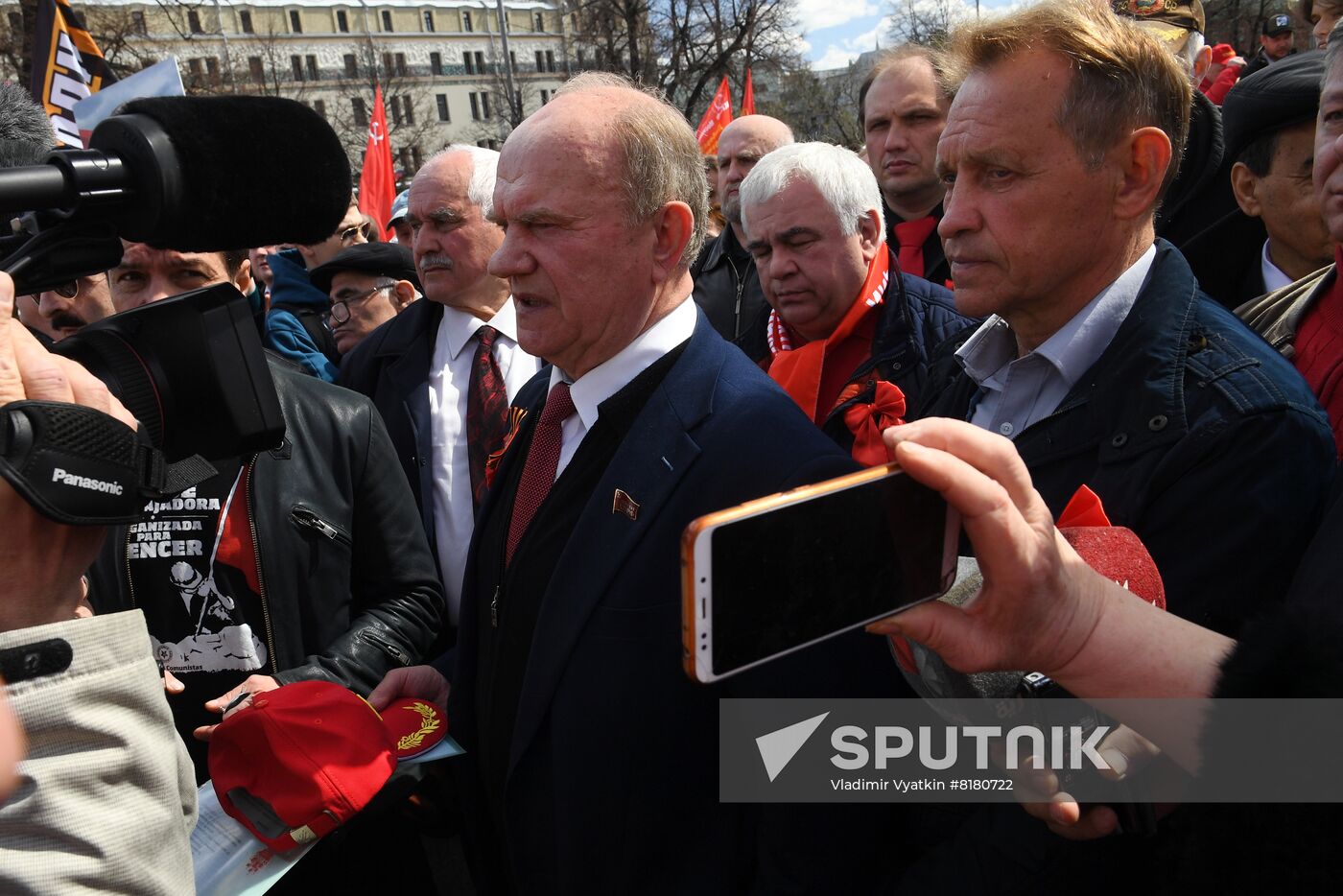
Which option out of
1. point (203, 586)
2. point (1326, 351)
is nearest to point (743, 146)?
point (1326, 351)

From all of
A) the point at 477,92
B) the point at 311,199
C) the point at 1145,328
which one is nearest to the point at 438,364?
the point at 311,199

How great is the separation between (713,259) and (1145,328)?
3.56 meters

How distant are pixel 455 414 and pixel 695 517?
6.55 feet

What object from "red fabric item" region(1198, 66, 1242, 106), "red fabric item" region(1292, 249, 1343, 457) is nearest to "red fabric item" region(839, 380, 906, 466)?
"red fabric item" region(1292, 249, 1343, 457)

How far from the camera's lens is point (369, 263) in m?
4.96

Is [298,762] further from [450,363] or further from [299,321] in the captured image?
[299,321]

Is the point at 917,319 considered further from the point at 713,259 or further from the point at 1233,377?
the point at 713,259

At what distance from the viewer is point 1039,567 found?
3.63 feet

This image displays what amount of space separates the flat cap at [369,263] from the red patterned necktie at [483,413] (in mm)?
1478

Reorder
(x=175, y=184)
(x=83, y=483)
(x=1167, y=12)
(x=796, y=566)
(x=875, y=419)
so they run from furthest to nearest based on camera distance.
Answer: (x=1167, y=12), (x=875, y=419), (x=175, y=184), (x=83, y=483), (x=796, y=566)

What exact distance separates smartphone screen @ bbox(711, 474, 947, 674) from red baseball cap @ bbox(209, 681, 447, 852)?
1.17m

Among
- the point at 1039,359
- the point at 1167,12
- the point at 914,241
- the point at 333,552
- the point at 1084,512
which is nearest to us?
the point at 1084,512

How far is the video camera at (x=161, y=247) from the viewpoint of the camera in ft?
3.55

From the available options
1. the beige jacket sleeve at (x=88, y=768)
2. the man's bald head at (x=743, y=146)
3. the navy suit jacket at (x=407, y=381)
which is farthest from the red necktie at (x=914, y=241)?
the beige jacket sleeve at (x=88, y=768)
